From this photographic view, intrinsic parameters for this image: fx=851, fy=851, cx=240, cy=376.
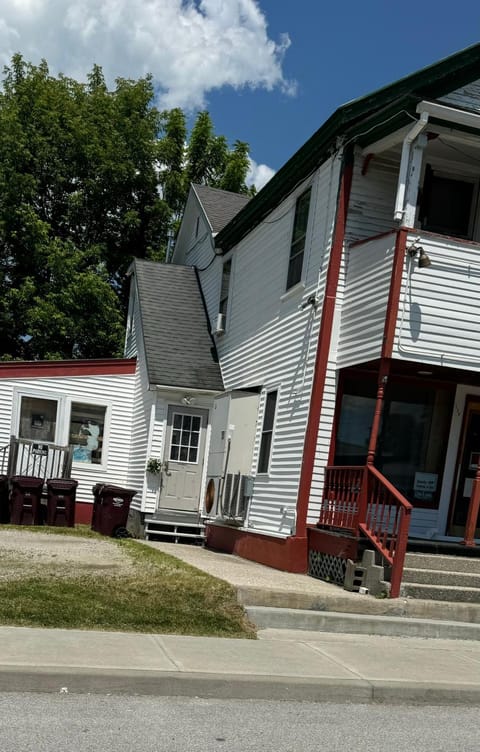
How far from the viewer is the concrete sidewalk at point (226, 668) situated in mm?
6078

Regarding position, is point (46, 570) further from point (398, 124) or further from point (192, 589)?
point (398, 124)

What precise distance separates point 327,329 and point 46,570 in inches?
196

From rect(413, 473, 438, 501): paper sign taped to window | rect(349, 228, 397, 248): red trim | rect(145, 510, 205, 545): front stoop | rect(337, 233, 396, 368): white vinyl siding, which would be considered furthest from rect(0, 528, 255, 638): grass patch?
rect(145, 510, 205, 545): front stoop

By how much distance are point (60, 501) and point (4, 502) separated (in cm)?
98

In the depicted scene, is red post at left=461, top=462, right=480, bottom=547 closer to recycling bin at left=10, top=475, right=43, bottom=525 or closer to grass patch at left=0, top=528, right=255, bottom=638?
grass patch at left=0, top=528, right=255, bottom=638

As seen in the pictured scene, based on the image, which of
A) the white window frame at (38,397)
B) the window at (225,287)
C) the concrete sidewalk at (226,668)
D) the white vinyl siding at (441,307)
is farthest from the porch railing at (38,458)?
the concrete sidewalk at (226,668)

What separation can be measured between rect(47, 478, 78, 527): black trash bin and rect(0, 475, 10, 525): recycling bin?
2.36 ft

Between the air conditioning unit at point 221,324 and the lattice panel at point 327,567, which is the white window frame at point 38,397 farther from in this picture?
the lattice panel at point 327,567

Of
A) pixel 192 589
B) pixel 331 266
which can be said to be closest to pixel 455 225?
pixel 331 266

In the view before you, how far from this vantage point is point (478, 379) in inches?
480

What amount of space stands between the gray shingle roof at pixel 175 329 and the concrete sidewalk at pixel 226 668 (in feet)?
30.4

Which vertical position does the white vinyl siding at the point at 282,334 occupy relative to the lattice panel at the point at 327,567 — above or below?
above

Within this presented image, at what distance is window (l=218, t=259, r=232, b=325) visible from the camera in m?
17.7

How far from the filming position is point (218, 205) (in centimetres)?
2131
